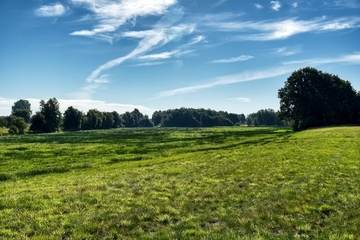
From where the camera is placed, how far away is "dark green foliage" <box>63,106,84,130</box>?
182 meters

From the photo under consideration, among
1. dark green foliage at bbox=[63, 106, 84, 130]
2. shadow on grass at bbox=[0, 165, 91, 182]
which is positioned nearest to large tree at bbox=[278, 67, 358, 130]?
shadow on grass at bbox=[0, 165, 91, 182]

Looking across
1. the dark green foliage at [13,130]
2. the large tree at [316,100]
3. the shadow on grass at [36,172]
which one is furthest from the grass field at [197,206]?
the dark green foliage at [13,130]

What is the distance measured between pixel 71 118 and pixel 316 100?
15086 centimetres

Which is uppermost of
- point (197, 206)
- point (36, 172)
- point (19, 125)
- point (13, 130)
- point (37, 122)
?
point (37, 122)

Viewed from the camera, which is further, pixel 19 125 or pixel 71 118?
pixel 71 118

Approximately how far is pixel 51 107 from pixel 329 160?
160 metres

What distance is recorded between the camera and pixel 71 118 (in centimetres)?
18325

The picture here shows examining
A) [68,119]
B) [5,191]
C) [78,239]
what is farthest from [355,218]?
[68,119]

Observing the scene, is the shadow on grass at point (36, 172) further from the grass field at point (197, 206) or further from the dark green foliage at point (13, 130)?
the dark green foliage at point (13, 130)

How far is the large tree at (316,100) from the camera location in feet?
319

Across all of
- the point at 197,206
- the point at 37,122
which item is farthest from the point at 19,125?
the point at 197,206

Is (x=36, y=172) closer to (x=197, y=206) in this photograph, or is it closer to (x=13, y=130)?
(x=197, y=206)

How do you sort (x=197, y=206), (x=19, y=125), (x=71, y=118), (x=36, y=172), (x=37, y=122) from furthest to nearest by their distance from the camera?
(x=71, y=118), (x=37, y=122), (x=19, y=125), (x=36, y=172), (x=197, y=206)

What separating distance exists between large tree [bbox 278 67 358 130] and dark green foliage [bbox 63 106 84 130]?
5325 inches
